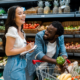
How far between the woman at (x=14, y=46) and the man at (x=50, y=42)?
0.33 metres

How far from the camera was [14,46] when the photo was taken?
4.85 ft

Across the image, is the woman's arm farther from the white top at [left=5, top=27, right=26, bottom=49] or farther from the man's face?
the man's face

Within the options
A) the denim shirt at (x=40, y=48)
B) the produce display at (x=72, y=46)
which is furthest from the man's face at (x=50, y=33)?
the produce display at (x=72, y=46)

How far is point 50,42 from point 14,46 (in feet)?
1.89

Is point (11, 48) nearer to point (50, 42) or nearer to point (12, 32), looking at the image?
point (12, 32)

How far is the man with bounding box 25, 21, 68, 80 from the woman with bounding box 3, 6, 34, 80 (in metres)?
0.33

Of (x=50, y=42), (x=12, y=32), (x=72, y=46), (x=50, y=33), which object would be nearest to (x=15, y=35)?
(x=12, y=32)

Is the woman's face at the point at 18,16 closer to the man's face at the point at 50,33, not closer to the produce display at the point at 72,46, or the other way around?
the man's face at the point at 50,33

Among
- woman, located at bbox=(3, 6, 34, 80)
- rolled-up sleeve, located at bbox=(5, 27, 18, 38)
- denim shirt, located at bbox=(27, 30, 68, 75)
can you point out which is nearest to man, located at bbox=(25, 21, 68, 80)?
denim shirt, located at bbox=(27, 30, 68, 75)

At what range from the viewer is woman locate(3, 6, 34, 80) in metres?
1.42

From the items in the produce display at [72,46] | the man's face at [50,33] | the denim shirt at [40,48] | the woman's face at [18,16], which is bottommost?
the produce display at [72,46]

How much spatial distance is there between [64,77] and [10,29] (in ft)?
2.85

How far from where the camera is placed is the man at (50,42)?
1.72 meters

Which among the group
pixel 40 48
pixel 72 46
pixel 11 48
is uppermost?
pixel 11 48
